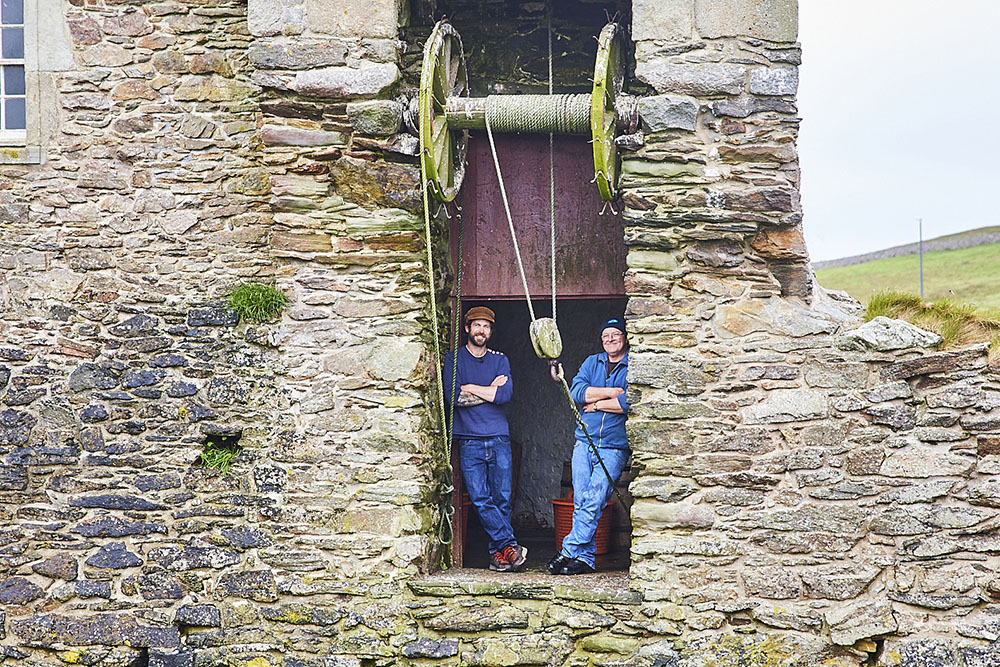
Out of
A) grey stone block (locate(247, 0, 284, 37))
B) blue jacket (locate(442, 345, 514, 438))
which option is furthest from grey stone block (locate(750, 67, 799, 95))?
grey stone block (locate(247, 0, 284, 37))

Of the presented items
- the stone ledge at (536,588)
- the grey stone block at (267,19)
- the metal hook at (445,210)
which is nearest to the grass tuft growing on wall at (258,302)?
the metal hook at (445,210)

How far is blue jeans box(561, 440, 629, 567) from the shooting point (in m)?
6.31

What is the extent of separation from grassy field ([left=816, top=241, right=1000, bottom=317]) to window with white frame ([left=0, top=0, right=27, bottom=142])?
10184mm

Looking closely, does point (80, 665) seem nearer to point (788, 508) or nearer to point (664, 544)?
point (664, 544)

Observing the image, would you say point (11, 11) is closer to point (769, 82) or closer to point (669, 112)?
point (669, 112)

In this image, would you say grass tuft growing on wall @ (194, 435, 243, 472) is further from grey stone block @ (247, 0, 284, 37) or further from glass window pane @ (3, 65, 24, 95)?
glass window pane @ (3, 65, 24, 95)

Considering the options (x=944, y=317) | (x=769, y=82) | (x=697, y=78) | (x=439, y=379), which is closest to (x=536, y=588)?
(x=439, y=379)

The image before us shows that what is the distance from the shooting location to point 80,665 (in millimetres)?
6359

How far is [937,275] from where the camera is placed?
16188 millimetres

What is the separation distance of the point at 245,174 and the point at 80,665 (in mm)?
3158

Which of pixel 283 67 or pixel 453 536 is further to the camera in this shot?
pixel 453 536

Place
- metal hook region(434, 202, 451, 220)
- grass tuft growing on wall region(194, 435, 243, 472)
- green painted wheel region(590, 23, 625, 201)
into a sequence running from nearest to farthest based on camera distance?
green painted wheel region(590, 23, 625, 201), grass tuft growing on wall region(194, 435, 243, 472), metal hook region(434, 202, 451, 220)

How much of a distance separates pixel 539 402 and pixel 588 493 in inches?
91.2

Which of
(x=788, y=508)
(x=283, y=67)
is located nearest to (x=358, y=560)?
(x=788, y=508)
